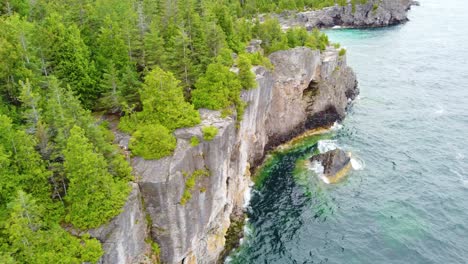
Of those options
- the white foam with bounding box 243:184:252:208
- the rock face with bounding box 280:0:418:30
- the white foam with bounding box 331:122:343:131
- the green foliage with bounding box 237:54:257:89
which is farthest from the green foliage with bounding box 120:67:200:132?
the rock face with bounding box 280:0:418:30

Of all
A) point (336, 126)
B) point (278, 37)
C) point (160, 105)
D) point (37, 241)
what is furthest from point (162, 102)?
point (336, 126)

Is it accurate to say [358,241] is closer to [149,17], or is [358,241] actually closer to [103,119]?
[103,119]

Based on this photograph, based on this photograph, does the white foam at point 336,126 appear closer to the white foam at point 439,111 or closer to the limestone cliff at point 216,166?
the limestone cliff at point 216,166

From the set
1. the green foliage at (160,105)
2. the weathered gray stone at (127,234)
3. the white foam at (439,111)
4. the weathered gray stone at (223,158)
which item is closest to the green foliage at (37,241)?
the weathered gray stone at (127,234)

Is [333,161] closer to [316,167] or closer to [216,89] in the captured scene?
[316,167]

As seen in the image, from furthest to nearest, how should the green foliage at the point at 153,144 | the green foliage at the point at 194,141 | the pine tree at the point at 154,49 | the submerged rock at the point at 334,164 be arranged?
the submerged rock at the point at 334,164 < the pine tree at the point at 154,49 < the green foliage at the point at 194,141 < the green foliage at the point at 153,144

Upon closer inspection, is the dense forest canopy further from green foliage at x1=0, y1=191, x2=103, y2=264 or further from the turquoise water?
the turquoise water
